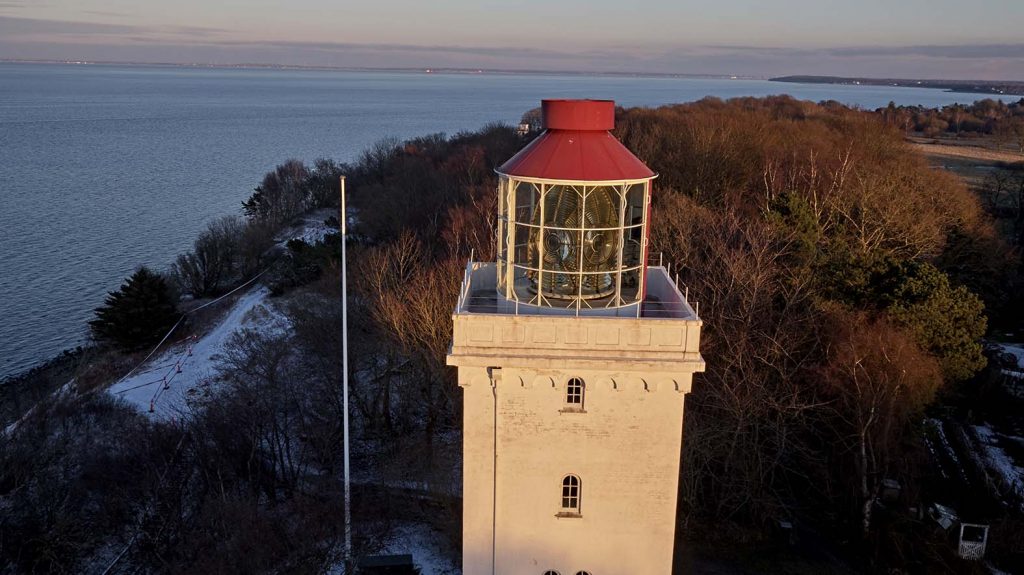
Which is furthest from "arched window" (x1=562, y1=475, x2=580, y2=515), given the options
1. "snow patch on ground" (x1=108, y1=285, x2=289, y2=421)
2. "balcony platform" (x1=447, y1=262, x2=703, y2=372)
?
"snow patch on ground" (x1=108, y1=285, x2=289, y2=421)

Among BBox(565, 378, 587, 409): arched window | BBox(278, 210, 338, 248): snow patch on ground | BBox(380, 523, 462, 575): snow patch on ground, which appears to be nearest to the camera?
BBox(565, 378, 587, 409): arched window

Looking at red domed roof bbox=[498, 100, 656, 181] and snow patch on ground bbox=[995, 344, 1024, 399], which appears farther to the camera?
snow patch on ground bbox=[995, 344, 1024, 399]

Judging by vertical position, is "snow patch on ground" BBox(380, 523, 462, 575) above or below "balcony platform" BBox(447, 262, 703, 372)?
below

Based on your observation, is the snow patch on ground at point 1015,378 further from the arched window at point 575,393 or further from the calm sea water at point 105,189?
the calm sea water at point 105,189

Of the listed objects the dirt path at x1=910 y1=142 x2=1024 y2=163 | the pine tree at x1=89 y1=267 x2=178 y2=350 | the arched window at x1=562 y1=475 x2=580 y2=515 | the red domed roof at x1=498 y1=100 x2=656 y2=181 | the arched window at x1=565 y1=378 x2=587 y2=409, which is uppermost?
the red domed roof at x1=498 y1=100 x2=656 y2=181

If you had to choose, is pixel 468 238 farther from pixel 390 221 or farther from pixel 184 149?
pixel 184 149

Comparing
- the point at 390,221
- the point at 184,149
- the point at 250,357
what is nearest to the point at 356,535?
the point at 250,357

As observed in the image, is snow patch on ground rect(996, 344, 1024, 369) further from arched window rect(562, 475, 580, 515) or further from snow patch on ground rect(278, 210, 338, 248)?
snow patch on ground rect(278, 210, 338, 248)
